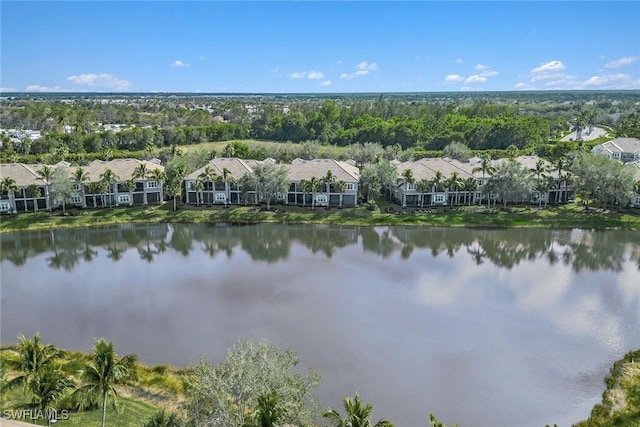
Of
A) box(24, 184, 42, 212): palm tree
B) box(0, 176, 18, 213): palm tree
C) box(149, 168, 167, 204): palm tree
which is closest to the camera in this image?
box(0, 176, 18, 213): palm tree

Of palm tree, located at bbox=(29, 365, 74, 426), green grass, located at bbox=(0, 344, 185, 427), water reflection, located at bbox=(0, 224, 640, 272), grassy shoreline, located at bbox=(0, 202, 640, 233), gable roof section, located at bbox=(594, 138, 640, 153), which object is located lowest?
green grass, located at bbox=(0, 344, 185, 427)

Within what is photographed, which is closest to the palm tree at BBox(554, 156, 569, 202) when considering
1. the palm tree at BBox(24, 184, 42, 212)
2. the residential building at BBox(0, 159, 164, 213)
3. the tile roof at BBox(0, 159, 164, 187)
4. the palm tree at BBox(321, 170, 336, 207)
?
the palm tree at BBox(321, 170, 336, 207)

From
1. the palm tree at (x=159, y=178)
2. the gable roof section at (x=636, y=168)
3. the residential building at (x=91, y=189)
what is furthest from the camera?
the palm tree at (x=159, y=178)

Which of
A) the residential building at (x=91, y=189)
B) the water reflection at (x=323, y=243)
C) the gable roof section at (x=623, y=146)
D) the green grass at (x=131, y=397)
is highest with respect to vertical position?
the gable roof section at (x=623, y=146)

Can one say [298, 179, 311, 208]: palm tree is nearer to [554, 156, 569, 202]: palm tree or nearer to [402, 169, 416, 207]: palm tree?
[402, 169, 416, 207]: palm tree

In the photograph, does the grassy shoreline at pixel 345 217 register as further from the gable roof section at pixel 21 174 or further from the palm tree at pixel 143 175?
the gable roof section at pixel 21 174

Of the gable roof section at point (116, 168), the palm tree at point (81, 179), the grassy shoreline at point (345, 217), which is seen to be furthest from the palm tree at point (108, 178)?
the grassy shoreline at point (345, 217)
